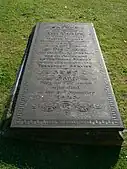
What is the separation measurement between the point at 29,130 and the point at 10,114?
0.49 m

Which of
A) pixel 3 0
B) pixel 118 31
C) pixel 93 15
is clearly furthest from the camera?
pixel 3 0

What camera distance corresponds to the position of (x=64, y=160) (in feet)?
12.9

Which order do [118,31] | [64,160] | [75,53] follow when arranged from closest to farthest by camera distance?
[64,160]
[75,53]
[118,31]

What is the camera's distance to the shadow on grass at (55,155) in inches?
152

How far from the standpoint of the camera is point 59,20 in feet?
24.2

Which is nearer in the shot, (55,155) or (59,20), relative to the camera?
(55,155)

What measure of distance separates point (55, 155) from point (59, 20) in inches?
160

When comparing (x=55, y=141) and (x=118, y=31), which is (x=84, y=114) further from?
(x=118, y=31)

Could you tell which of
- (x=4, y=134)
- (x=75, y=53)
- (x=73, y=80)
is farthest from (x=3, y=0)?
(x=4, y=134)

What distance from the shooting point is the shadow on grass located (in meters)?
3.87

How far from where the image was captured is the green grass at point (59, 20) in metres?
3.92

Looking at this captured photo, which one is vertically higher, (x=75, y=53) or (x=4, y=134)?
(x=75, y=53)

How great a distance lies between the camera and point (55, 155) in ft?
13.0

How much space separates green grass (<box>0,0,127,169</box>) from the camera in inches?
154
